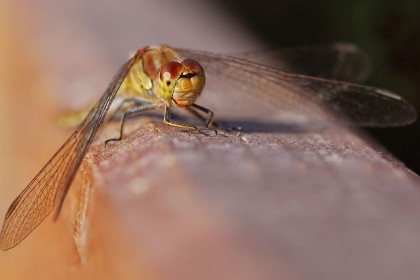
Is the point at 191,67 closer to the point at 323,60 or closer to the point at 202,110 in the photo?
the point at 202,110

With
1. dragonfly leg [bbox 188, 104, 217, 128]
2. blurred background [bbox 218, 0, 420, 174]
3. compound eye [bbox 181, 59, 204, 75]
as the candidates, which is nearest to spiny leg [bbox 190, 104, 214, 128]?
dragonfly leg [bbox 188, 104, 217, 128]

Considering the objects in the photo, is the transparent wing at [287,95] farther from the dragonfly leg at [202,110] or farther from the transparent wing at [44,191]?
the transparent wing at [44,191]

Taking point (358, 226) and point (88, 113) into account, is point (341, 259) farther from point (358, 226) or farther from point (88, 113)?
point (88, 113)

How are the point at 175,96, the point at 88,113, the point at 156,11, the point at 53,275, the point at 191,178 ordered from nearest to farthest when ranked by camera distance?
1. the point at 191,178
2. the point at 53,275
3. the point at 88,113
4. the point at 175,96
5. the point at 156,11

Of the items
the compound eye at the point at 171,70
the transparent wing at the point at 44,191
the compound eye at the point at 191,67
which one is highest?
the compound eye at the point at 191,67

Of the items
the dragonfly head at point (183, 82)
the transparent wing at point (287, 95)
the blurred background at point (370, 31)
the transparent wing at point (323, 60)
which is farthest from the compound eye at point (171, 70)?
the blurred background at point (370, 31)

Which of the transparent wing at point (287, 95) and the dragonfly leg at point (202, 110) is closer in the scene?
the dragonfly leg at point (202, 110)

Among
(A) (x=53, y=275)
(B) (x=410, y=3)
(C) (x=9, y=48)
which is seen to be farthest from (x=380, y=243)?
(B) (x=410, y=3)
